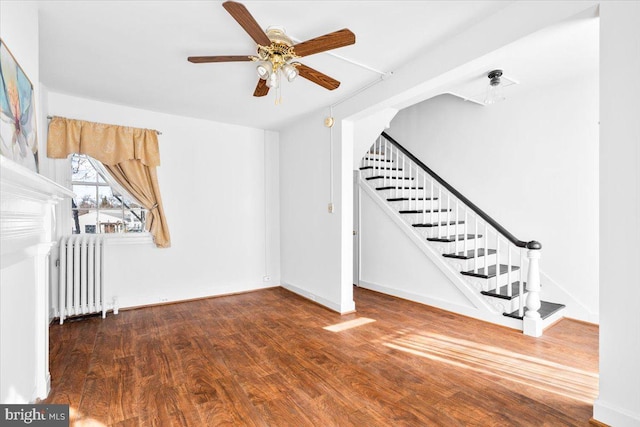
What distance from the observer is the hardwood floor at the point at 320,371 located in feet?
6.16

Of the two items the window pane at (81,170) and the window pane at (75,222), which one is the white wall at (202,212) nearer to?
the window pane at (75,222)

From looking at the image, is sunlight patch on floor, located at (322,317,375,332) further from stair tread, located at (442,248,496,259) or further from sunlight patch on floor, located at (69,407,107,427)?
sunlight patch on floor, located at (69,407,107,427)

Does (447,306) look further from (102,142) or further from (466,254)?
(102,142)

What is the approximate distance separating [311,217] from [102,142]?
2799mm

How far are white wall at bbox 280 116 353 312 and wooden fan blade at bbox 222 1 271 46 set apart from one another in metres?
2.09

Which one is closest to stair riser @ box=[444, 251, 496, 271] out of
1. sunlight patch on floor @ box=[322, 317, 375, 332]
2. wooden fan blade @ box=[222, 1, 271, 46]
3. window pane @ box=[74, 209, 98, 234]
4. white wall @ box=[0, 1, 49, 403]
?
sunlight patch on floor @ box=[322, 317, 375, 332]

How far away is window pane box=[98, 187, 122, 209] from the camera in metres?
3.92

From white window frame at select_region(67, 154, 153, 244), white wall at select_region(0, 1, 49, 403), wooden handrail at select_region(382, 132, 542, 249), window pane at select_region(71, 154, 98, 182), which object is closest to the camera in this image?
white wall at select_region(0, 1, 49, 403)

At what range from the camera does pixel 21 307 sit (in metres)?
1.63

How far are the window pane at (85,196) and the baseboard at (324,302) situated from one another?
294 cm

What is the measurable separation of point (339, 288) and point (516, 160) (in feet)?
9.48

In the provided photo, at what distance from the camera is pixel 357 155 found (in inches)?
182

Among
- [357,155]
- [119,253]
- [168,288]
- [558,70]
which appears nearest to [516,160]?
[558,70]
